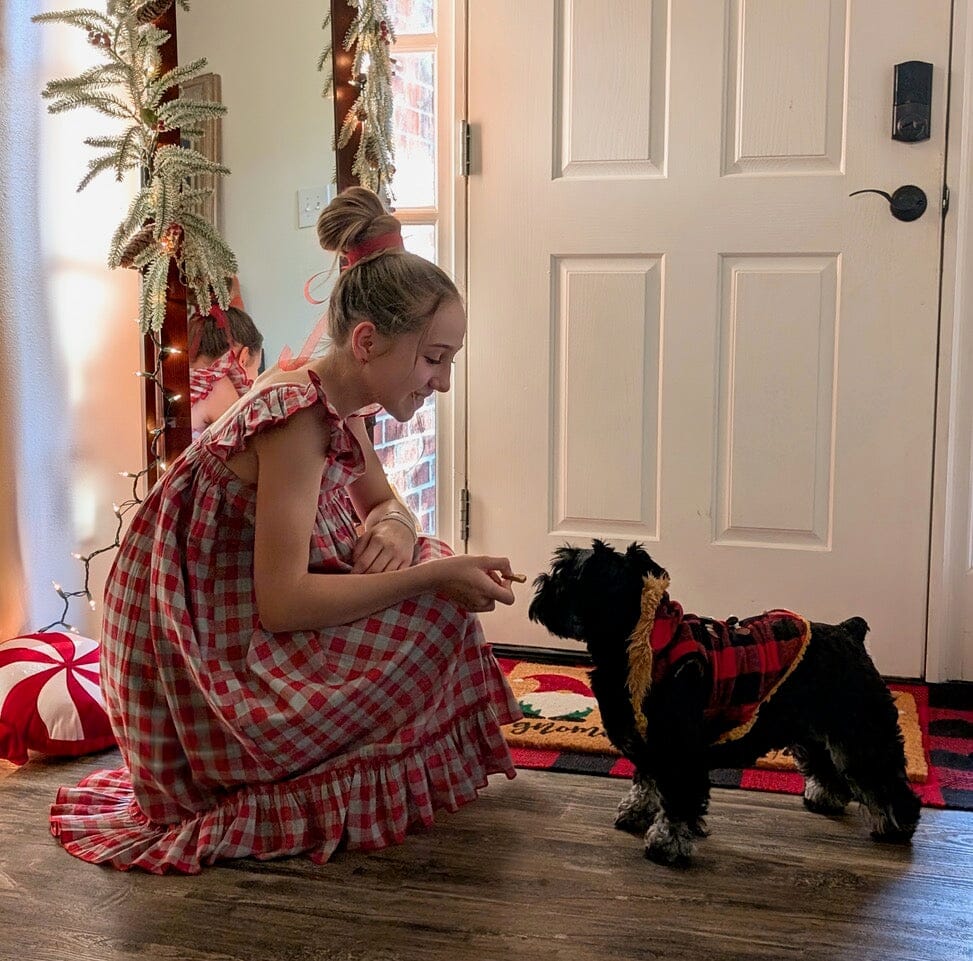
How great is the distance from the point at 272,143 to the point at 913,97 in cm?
133

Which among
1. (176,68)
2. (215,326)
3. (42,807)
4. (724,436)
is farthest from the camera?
(724,436)

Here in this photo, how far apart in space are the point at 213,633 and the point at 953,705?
159 cm

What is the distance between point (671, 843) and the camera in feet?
5.62

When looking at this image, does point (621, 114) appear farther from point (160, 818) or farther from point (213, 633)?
point (160, 818)

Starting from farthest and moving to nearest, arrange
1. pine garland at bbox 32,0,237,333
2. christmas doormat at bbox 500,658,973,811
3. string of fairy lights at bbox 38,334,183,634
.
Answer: string of fairy lights at bbox 38,334,183,634
pine garland at bbox 32,0,237,333
christmas doormat at bbox 500,658,973,811

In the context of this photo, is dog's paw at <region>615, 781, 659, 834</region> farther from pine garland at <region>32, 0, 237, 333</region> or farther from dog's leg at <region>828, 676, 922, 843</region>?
pine garland at <region>32, 0, 237, 333</region>

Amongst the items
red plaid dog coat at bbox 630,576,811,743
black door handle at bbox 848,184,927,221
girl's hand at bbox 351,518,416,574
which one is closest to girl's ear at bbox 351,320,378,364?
girl's hand at bbox 351,518,416,574

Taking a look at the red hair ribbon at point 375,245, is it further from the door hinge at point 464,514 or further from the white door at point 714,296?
the door hinge at point 464,514

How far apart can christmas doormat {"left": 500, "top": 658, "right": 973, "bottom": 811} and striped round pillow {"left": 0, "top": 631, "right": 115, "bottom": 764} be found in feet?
2.48

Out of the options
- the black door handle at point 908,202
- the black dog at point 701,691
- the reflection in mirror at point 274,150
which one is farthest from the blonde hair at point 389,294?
the black door handle at point 908,202

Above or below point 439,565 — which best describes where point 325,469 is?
above

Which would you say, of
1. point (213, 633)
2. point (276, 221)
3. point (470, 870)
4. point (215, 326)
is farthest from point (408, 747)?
point (276, 221)

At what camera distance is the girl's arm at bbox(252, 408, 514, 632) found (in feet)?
5.56

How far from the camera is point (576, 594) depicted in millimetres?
1668
